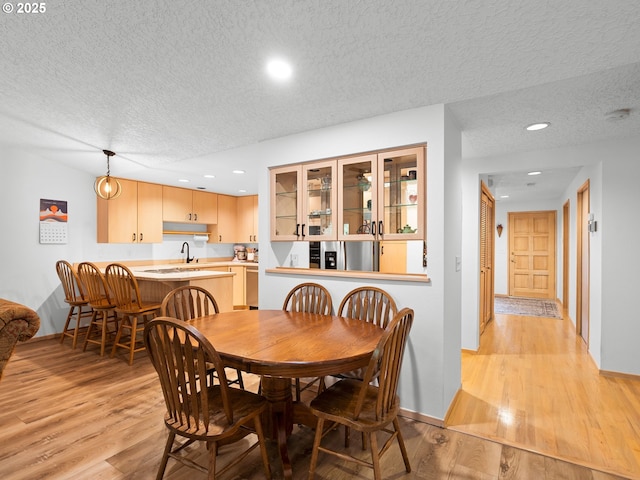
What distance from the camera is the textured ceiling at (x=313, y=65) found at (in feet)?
4.92

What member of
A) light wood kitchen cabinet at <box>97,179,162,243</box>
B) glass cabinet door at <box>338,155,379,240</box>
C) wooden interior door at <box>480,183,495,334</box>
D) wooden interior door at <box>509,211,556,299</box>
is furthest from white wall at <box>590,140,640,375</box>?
light wood kitchen cabinet at <box>97,179,162,243</box>

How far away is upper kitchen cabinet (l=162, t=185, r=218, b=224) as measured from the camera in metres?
5.52

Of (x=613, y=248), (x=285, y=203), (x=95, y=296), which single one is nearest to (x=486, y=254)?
(x=613, y=248)

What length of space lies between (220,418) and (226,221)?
5.29 meters

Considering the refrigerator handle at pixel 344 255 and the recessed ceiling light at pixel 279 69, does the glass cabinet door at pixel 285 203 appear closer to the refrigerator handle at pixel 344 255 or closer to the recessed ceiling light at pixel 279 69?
the refrigerator handle at pixel 344 255

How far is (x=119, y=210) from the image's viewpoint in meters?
4.80

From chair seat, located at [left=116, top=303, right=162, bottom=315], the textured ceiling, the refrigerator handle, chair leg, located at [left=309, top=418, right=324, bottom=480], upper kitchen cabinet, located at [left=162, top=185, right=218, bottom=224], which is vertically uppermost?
the textured ceiling

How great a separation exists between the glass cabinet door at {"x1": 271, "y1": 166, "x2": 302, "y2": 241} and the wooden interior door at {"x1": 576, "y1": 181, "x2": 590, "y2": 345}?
325 cm

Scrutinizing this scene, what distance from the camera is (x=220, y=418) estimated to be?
155cm

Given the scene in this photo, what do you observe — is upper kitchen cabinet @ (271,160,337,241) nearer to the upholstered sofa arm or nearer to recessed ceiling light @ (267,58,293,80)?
recessed ceiling light @ (267,58,293,80)

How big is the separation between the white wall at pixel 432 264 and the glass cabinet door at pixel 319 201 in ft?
0.53

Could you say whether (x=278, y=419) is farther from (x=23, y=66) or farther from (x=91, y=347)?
(x=91, y=347)

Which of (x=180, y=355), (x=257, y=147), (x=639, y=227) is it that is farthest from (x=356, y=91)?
(x=639, y=227)

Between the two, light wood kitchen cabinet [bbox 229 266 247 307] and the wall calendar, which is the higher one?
the wall calendar
